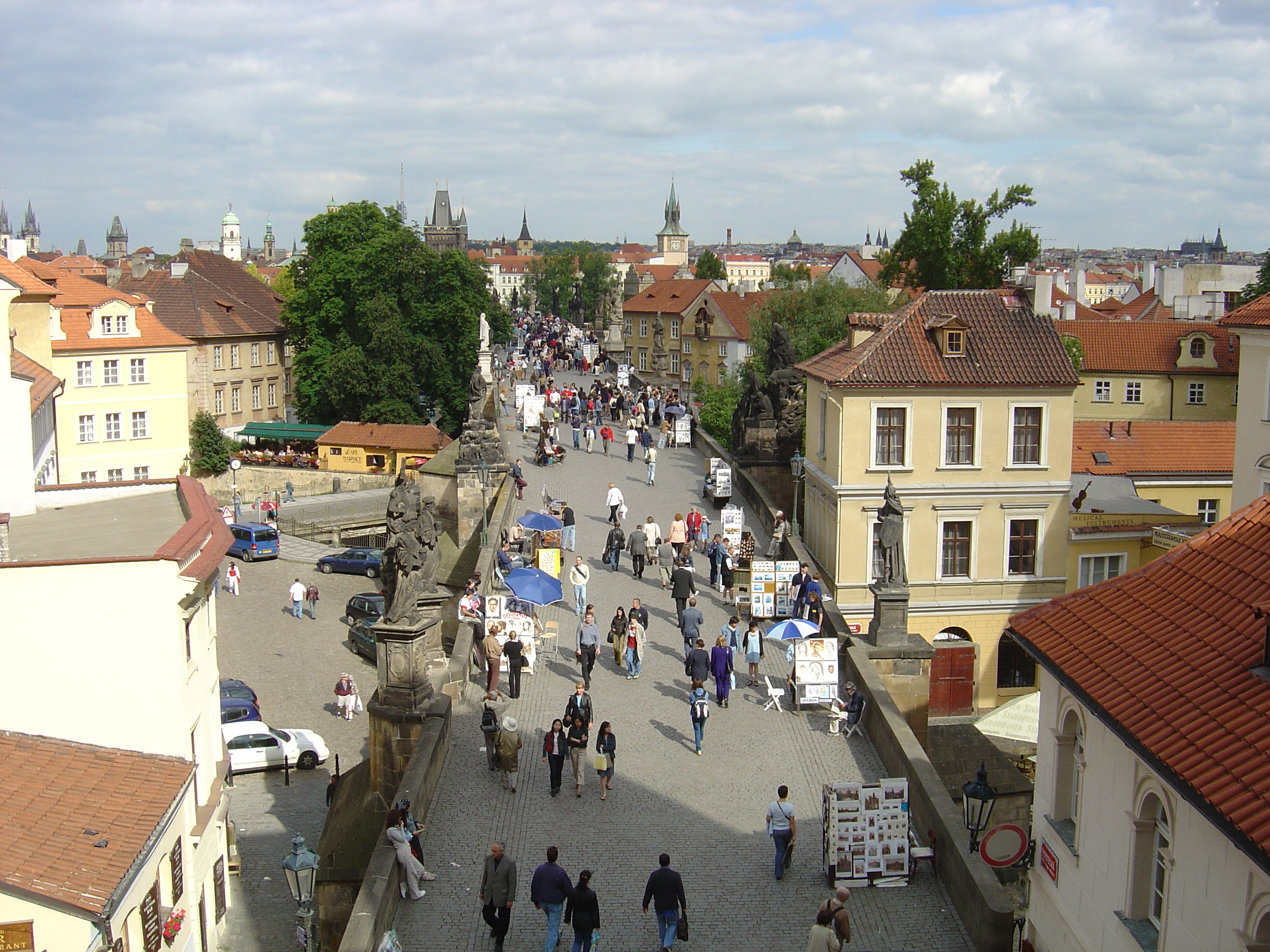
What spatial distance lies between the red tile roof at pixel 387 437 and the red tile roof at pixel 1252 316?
3915cm

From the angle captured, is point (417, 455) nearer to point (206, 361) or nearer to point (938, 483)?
point (206, 361)

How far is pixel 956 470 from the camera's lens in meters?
30.4

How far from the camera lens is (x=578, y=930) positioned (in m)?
11.7

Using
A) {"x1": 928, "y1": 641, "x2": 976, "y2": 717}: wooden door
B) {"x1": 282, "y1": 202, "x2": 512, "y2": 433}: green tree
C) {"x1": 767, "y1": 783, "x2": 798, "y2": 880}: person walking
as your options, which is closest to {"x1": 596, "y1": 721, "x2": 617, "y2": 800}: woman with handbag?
{"x1": 767, "y1": 783, "x2": 798, "y2": 880}: person walking

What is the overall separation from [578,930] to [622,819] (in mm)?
3426

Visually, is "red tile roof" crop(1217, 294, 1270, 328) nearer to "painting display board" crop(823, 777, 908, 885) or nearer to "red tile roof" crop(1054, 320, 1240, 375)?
"painting display board" crop(823, 777, 908, 885)

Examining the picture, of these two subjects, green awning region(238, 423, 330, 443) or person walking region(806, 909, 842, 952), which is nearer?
person walking region(806, 909, 842, 952)

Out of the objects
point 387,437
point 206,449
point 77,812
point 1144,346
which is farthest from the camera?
point 387,437

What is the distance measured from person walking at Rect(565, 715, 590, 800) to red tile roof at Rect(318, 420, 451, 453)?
146 feet

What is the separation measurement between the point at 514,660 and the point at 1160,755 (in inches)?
437

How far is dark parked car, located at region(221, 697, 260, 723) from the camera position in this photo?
28.5m

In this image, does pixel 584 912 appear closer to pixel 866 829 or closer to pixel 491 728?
pixel 866 829

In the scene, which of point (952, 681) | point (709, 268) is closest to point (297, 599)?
point (952, 681)

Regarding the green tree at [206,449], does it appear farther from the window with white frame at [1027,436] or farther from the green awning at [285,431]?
the window with white frame at [1027,436]
